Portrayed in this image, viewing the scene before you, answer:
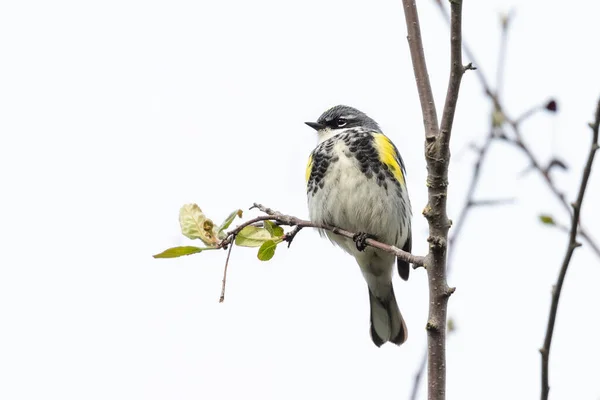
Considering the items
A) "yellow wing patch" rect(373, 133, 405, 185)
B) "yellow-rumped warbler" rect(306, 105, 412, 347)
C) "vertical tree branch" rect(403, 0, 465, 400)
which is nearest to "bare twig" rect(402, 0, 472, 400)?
"vertical tree branch" rect(403, 0, 465, 400)

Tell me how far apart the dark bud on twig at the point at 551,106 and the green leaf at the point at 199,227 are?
1.52 m

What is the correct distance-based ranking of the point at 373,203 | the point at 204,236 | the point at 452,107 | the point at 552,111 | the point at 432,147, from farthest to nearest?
the point at 373,203 → the point at 204,236 → the point at 552,111 → the point at 432,147 → the point at 452,107

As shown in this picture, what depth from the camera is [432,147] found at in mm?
2779

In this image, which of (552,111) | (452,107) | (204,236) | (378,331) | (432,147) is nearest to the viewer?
(452,107)

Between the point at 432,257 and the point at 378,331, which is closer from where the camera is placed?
the point at 432,257

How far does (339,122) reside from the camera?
7117 mm

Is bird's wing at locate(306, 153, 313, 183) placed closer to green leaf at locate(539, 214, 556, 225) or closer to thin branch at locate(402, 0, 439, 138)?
green leaf at locate(539, 214, 556, 225)

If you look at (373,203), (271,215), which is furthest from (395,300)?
(271,215)

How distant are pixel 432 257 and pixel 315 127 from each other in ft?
14.1

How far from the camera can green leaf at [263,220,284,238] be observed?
12.2 feet

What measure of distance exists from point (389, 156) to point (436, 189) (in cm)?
322

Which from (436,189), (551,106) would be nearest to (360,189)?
(551,106)

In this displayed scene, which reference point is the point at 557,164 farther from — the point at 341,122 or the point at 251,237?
the point at 341,122

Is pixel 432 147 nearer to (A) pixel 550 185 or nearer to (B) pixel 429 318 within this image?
(A) pixel 550 185
